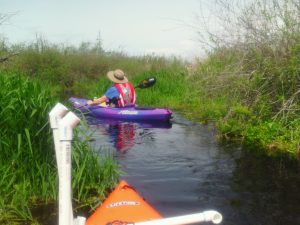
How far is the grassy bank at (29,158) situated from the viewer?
5059mm

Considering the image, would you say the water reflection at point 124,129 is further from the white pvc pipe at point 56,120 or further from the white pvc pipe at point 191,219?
the white pvc pipe at point 191,219

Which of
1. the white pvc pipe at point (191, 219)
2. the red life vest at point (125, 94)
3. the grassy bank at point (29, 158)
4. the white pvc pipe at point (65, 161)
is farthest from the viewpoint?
the red life vest at point (125, 94)

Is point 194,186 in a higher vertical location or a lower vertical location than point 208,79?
lower

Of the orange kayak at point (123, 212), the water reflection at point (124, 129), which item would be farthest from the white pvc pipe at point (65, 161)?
the water reflection at point (124, 129)

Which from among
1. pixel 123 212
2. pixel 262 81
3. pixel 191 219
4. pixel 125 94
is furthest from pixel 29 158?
pixel 125 94

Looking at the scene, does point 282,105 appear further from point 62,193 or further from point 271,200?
point 62,193

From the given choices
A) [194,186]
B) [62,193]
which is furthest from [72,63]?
[62,193]

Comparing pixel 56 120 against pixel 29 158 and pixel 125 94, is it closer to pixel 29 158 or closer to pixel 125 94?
pixel 29 158

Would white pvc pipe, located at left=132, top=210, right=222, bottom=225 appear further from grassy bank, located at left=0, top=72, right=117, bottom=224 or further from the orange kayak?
grassy bank, located at left=0, top=72, right=117, bottom=224

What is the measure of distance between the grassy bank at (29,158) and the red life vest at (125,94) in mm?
6977

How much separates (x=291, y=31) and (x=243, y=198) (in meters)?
3.87

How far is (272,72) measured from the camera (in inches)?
340

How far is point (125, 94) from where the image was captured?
12508 mm

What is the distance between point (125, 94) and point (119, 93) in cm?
18
